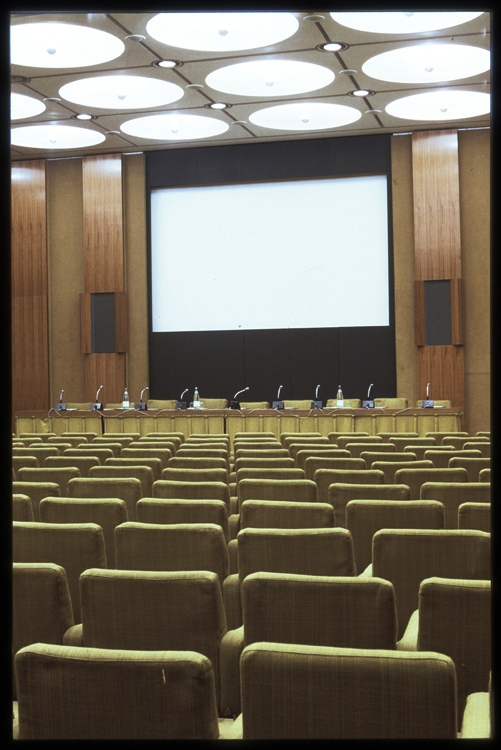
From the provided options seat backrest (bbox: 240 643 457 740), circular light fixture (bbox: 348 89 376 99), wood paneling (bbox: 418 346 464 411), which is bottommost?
seat backrest (bbox: 240 643 457 740)

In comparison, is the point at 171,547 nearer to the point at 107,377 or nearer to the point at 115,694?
the point at 115,694

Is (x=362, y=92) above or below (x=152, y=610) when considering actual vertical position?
above

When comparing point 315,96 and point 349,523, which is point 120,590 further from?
point 315,96

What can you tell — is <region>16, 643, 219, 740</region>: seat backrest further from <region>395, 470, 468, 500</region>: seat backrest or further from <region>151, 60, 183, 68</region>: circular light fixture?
<region>151, 60, 183, 68</region>: circular light fixture

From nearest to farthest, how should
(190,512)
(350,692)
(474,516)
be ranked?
(350,692) → (474,516) → (190,512)

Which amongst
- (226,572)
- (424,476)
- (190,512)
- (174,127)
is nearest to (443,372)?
(174,127)

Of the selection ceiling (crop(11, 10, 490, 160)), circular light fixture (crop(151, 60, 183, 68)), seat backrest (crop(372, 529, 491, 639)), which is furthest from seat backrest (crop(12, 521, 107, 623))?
circular light fixture (crop(151, 60, 183, 68))

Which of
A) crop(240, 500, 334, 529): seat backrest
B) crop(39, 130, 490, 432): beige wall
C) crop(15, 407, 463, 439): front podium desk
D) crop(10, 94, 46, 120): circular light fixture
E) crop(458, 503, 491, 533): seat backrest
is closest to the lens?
crop(458, 503, 491, 533): seat backrest

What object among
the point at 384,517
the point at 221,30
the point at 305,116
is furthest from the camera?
the point at 305,116

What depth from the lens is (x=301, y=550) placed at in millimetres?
3072

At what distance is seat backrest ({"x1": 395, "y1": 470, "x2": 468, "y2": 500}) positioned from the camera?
526 centimetres

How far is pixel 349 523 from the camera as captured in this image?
394 cm

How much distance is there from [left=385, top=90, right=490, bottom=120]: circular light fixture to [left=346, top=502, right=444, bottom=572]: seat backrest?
11.3 meters

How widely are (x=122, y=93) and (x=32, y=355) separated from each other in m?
5.98
